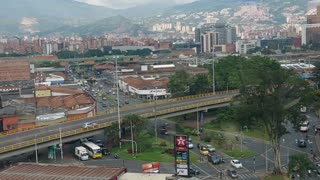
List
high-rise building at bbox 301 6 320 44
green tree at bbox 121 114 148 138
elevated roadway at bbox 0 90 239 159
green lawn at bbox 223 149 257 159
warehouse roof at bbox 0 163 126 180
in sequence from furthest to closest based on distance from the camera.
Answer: high-rise building at bbox 301 6 320 44
green tree at bbox 121 114 148 138
green lawn at bbox 223 149 257 159
elevated roadway at bbox 0 90 239 159
warehouse roof at bbox 0 163 126 180

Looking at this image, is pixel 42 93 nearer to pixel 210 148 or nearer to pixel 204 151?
pixel 210 148

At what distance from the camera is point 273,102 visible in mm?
13711

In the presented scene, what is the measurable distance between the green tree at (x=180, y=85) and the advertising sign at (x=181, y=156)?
16.6 metres

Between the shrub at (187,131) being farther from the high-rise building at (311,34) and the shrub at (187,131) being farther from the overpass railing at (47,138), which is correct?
the high-rise building at (311,34)

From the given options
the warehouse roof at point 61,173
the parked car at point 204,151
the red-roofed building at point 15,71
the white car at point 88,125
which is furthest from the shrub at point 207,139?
the red-roofed building at point 15,71

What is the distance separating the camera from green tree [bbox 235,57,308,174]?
45.3ft

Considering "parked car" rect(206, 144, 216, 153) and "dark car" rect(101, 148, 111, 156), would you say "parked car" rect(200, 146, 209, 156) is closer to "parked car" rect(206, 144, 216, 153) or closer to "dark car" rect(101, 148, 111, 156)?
"parked car" rect(206, 144, 216, 153)

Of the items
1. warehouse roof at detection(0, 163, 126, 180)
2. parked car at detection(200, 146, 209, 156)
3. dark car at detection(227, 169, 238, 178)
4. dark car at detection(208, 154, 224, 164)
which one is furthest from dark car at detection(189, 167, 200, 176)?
warehouse roof at detection(0, 163, 126, 180)

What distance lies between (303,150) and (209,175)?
4244mm

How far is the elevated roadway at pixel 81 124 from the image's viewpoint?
1576 cm

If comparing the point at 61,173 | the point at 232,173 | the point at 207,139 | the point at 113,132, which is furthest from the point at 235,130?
the point at 61,173

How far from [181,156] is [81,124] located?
29.9 feet

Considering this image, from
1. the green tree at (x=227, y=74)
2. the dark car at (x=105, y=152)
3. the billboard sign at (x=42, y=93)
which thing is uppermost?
the green tree at (x=227, y=74)

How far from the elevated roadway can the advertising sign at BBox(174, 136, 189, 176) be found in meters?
6.90
